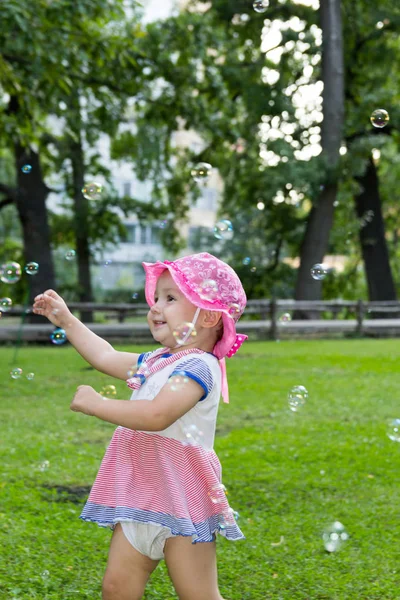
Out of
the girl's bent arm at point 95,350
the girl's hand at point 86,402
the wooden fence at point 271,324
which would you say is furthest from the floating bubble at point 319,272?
the wooden fence at point 271,324

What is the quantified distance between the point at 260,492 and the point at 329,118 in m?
15.1

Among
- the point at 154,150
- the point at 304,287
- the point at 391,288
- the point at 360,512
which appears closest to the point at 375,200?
the point at 391,288

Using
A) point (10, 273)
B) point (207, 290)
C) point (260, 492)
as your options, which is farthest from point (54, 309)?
point (260, 492)

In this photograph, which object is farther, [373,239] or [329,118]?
[373,239]

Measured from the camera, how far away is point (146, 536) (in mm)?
2475

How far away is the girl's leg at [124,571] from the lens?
8.08 ft

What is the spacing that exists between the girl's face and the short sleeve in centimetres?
9

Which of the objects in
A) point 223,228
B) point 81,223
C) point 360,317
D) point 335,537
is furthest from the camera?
point 81,223

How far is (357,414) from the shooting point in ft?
26.0

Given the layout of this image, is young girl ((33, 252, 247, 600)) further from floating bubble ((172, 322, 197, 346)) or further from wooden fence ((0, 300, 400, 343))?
wooden fence ((0, 300, 400, 343))

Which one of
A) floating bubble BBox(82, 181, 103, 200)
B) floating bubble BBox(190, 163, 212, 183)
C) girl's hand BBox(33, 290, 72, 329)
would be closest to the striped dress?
girl's hand BBox(33, 290, 72, 329)

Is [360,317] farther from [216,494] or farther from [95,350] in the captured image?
[216,494]

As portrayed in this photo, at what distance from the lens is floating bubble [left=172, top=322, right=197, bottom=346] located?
2.57 metres

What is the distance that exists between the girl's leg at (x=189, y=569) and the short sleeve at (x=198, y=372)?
433 mm
